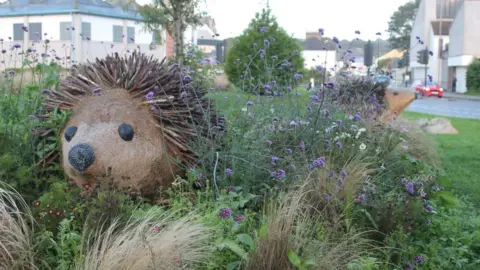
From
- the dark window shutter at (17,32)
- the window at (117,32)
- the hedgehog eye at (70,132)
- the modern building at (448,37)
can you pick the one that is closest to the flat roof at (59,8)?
the window at (117,32)

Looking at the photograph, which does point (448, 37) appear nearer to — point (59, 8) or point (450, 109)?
point (450, 109)

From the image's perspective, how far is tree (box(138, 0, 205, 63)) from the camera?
18891mm

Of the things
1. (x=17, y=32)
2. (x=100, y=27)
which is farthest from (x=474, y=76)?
(x=17, y=32)

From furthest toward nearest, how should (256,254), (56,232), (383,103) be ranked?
1. (383,103)
2. (56,232)
3. (256,254)

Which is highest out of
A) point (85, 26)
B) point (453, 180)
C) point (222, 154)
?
point (85, 26)

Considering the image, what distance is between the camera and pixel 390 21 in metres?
95.9

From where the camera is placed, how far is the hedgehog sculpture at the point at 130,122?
14.6 feet

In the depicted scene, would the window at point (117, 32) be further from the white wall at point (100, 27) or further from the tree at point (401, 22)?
the tree at point (401, 22)

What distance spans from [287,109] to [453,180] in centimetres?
255

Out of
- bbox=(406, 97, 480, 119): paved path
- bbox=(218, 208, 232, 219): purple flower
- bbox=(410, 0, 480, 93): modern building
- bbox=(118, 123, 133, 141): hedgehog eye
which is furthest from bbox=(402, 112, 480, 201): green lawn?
bbox=(410, 0, 480, 93): modern building

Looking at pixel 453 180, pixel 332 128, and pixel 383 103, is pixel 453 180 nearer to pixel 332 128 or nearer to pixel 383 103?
pixel 332 128

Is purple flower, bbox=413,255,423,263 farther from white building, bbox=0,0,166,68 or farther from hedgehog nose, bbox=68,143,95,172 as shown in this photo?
white building, bbox=0,0,166,68

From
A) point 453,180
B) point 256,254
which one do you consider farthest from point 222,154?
point 453,180

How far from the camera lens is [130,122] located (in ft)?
15.3
